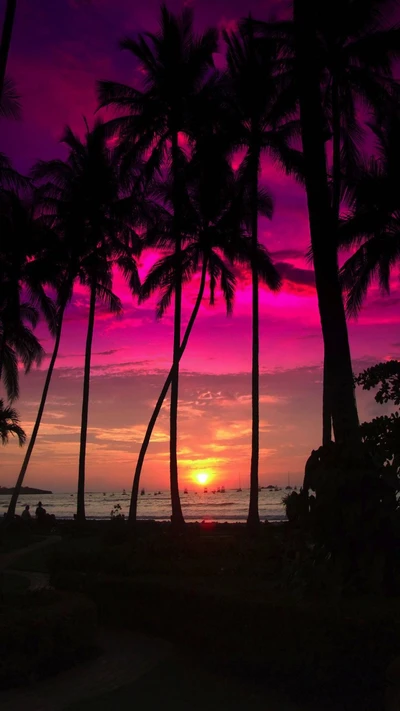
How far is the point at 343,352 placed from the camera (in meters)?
13.5

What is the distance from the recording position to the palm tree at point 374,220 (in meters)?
24.4

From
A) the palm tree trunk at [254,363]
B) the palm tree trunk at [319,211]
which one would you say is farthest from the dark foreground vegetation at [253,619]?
the palm tree trunk at [254,363]

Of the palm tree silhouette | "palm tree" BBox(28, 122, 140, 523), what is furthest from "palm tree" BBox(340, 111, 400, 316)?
"palm tree" BBox(28, 122, 140, 523)

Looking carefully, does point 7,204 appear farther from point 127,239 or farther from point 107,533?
point 107,533

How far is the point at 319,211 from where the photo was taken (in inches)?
555

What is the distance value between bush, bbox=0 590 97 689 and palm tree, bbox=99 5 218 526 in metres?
18.9

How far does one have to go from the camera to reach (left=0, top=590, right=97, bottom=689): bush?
782 centimetres

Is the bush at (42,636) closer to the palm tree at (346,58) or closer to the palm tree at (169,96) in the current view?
the palm tree at (346,58)

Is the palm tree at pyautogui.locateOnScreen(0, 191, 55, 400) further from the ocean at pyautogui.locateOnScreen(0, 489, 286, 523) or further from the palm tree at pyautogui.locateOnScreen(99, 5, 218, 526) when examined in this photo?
the ocean at pyautogui.locateOnScreen(0, 489, 286, 523)

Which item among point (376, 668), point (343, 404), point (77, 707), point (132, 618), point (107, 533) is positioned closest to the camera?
point (376, 668)

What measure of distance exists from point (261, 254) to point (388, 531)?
2150 centimetres

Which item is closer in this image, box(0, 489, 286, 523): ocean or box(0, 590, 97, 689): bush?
box(0, 590, 97, 689): bush

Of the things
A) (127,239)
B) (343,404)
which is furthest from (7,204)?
(343,404)

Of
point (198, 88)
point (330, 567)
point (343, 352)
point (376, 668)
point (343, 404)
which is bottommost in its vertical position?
point (376, 668)
